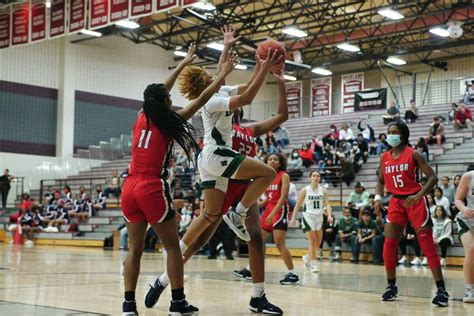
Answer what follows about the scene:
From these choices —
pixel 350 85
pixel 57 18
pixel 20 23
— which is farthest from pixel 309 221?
pixel 350 85

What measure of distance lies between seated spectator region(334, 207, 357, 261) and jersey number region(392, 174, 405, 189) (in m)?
9.49

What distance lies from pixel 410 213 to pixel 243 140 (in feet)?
7.01

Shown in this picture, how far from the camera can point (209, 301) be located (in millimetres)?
6793

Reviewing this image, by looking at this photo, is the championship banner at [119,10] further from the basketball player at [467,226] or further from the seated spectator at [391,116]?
the seated spectator at [391,116]

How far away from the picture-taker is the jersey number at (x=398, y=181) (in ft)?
24.4

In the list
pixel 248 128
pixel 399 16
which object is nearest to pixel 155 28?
pixel 399 16

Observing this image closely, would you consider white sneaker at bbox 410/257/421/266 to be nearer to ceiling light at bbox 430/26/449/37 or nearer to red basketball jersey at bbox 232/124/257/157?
red basketball jersey at bbox 232/124/257/157

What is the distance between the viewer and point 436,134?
23062 mm

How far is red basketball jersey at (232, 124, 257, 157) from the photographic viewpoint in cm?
643

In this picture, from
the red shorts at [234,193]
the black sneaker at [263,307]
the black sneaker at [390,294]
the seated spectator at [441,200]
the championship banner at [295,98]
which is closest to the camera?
the black sneaker at [263,307]

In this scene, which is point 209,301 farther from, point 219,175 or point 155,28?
point 155,28

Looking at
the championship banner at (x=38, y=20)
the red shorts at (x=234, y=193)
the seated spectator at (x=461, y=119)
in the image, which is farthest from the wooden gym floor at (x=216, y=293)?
the seated spectator at (x=461, y=119)

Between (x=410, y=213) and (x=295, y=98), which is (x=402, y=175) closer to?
(x=410, y=213)

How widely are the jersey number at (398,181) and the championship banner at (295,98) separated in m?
31.2
